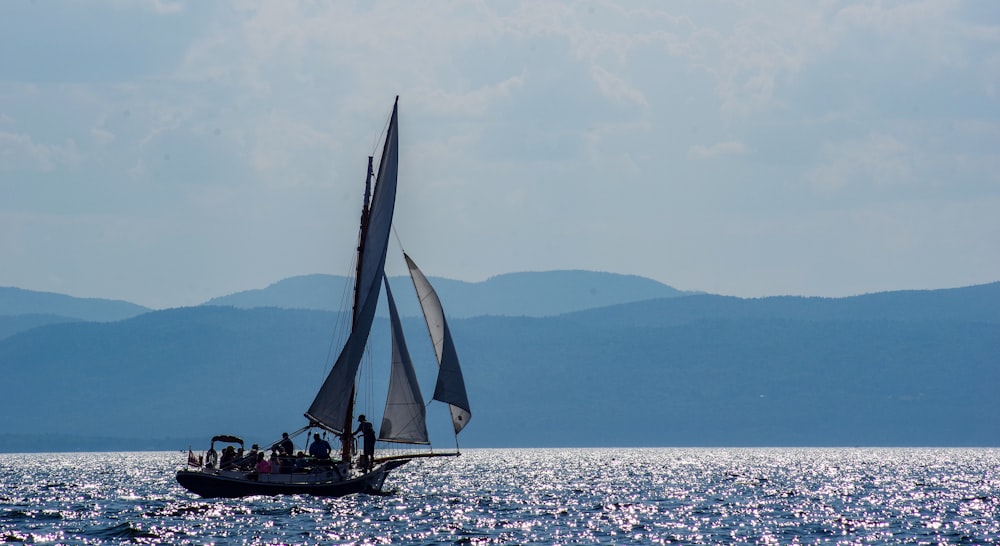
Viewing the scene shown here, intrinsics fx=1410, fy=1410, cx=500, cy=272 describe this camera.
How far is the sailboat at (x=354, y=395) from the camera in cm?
6266

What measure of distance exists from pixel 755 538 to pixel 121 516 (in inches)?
1014

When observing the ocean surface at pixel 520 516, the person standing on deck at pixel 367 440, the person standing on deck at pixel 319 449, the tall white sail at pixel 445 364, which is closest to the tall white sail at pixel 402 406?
the person standing on deck at pixel 367 440

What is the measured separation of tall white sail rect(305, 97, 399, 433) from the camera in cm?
6343

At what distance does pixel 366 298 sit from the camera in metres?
63.6

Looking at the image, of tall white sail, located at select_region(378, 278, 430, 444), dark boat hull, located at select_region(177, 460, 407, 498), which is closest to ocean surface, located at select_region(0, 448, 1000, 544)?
dark boat hull, located at select_region(177, 460, 407, 498)

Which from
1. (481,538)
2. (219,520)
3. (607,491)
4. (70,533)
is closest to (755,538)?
(481,538)

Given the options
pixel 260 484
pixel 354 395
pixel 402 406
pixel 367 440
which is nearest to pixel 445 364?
pixel 402 406

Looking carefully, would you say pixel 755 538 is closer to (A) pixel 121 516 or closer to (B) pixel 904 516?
(B) pixel 904 516

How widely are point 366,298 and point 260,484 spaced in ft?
31.2

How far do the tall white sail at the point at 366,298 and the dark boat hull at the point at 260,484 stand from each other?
242cm

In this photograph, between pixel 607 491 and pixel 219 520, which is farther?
pixel 607 491

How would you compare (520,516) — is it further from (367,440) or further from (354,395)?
(354,395)

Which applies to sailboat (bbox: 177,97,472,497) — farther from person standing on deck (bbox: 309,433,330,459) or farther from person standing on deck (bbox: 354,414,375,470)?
person standing on deck (bbox: 354,414,375,470)

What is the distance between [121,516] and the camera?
57.8 metres
